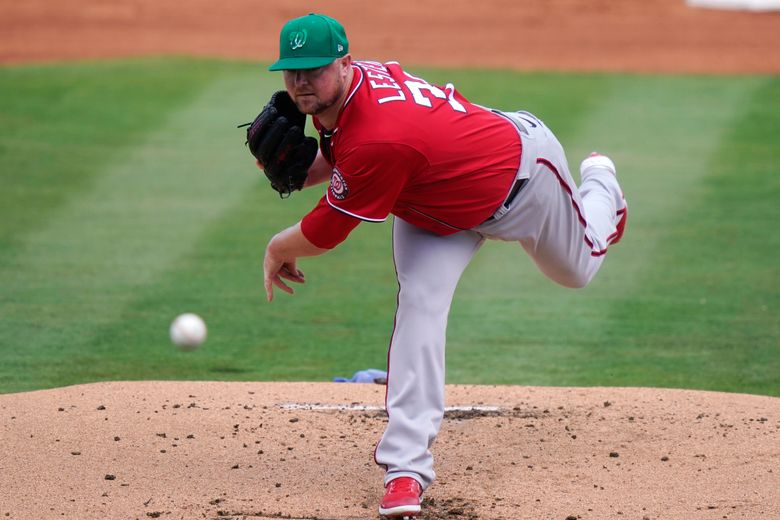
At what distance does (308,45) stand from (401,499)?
1660mm

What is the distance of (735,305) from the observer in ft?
27.1

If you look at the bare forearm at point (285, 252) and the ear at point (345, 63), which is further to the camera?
the bare forearm at point (285, 252)

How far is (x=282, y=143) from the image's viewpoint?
481cm

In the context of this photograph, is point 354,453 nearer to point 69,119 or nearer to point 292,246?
point 292,246

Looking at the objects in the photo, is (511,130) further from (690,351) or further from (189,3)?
(189,3)

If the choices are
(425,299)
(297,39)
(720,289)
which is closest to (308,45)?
(297,39)

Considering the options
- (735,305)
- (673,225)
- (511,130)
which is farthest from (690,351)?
(511,130)

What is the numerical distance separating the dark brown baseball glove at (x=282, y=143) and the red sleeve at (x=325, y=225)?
38cm

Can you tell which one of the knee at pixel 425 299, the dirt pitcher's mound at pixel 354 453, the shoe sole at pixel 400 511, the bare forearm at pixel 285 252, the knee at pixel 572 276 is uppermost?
the bare forearm at pixel 285 252

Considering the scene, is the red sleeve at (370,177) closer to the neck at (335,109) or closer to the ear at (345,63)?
the neck at (335,109)

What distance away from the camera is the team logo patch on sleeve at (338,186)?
14.6ft

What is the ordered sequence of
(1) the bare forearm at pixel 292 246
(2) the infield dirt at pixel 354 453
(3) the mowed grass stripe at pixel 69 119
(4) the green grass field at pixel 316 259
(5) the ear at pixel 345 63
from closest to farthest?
(5) the ear at pixel 345 63
(1) the bare forearm at pixel 292 246
(2) the infield dirt at pixel 354 453
(4) the green grass field at pixel 316 259
(3) the mowed grass stripe at pixel 69 119

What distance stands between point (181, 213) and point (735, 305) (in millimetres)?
4439

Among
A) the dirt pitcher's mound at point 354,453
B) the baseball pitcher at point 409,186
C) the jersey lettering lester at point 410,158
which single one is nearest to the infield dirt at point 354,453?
the dirt pitcher's mound at point 354,453
